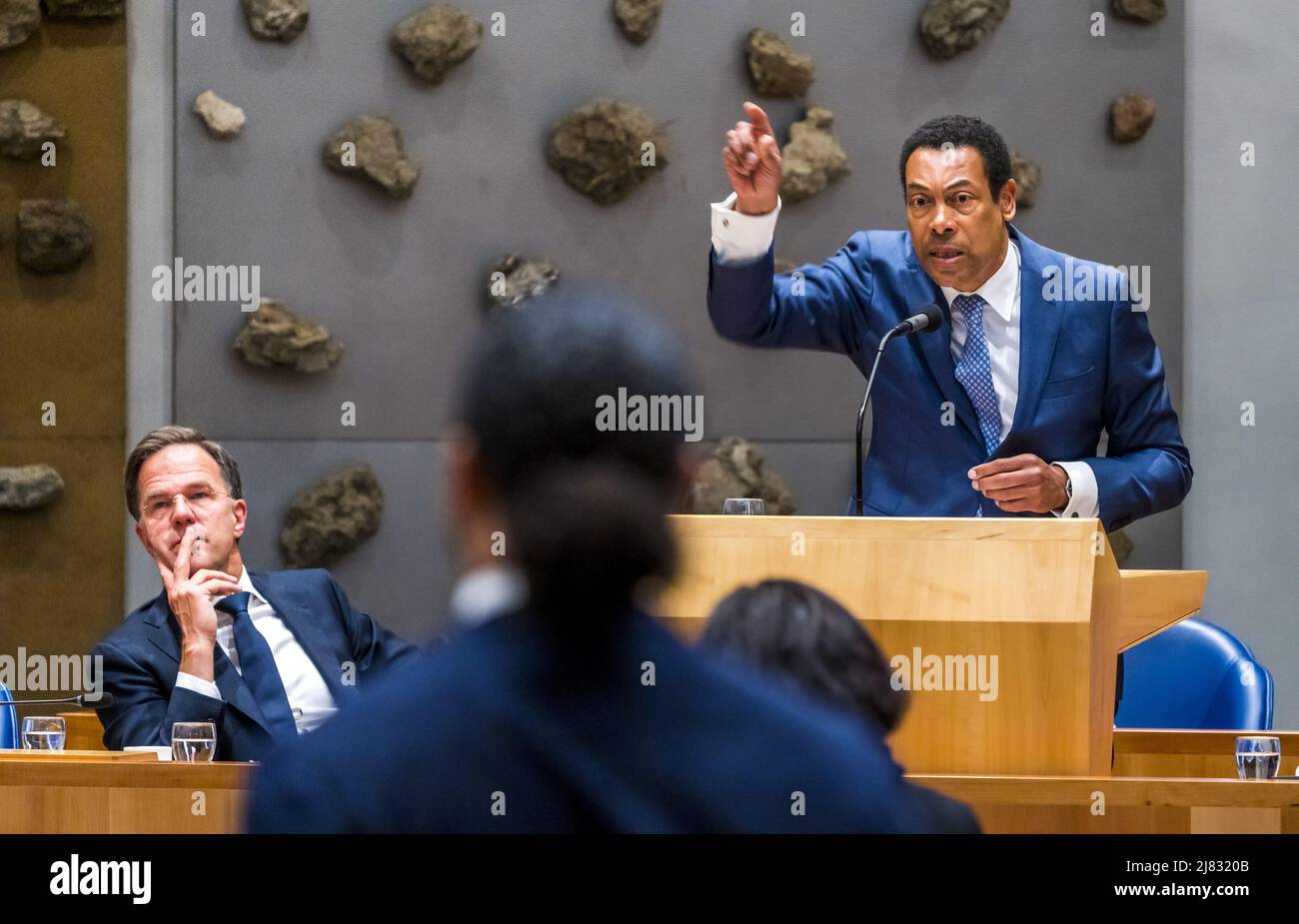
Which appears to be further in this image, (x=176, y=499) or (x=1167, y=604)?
(x=176, y=499)

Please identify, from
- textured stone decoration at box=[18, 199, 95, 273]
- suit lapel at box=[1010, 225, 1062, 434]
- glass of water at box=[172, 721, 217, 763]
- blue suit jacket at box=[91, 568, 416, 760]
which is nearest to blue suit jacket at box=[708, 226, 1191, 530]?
suit lapel at box=[1010, 225, 1062, 434]

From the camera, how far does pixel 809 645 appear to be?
1.32 m

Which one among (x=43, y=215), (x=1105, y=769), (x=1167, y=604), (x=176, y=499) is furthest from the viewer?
(x=43, y=215)

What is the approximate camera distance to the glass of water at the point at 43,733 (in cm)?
215

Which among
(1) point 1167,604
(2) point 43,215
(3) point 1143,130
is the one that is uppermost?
(3) point 1143,130

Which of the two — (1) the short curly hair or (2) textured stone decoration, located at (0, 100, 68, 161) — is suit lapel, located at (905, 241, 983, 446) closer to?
(1) the short curly hair

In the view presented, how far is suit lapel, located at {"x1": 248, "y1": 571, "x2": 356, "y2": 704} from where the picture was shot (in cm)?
258

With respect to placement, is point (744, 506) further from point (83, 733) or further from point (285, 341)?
point (285, 341)

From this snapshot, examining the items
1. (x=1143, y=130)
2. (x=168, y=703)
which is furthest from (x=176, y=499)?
(x=1143, y=130)

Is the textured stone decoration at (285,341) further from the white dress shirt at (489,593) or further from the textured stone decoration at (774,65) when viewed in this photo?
the white dress shirt at (489,593)

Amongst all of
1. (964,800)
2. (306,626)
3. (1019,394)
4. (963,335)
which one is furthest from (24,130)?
(964,800)
